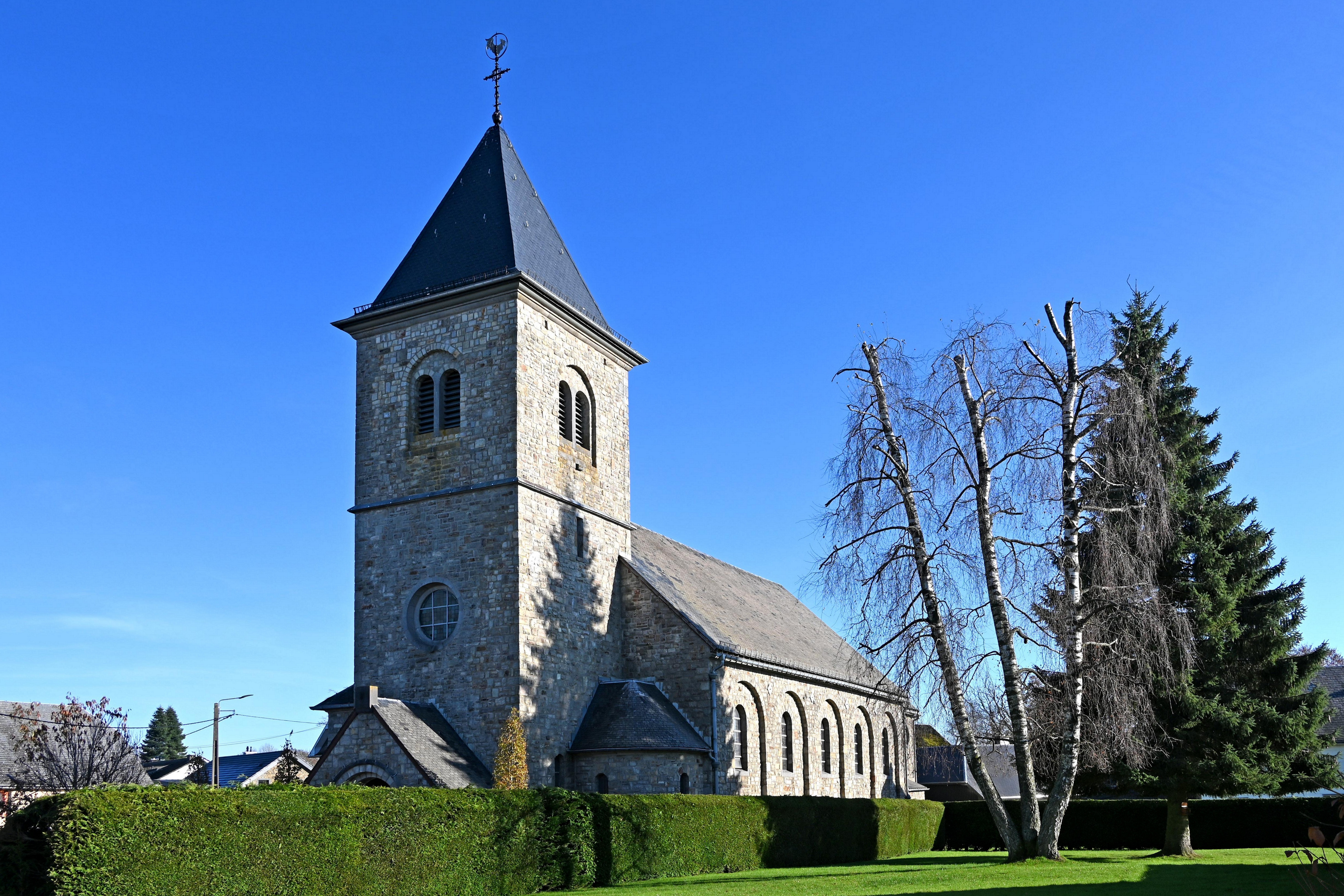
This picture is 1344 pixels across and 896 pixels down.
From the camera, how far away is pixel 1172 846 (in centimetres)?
2656

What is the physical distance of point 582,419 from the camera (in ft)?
96.5

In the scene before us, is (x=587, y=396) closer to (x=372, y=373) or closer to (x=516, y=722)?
(x=372, y=373)

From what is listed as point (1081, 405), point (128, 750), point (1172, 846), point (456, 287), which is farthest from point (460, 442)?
point (1172, 846)

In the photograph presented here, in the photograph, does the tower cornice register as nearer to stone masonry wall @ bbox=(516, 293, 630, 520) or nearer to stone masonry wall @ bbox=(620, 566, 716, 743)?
stone masonry wall @ bbox=(516, 293, 630, 520)

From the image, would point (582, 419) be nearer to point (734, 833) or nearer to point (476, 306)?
point (476, 306)

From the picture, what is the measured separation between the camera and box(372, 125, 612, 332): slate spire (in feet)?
91.5

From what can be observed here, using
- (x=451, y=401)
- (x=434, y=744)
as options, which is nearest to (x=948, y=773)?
Result: (x=434, y=744)

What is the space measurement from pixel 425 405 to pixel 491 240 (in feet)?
14.7

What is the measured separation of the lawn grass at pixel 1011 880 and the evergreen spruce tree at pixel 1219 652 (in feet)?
6.41

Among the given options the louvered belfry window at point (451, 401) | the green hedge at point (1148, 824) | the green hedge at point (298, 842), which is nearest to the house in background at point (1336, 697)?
the green hedge at point (1148, 824)

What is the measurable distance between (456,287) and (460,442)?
3.85m

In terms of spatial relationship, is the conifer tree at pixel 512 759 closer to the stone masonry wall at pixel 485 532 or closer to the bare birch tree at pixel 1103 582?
the stone masonry wall at pixel 485 532

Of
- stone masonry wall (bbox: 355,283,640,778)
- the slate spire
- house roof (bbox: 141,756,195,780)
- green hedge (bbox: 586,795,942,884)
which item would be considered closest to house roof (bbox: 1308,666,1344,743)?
green hedge (bbox: 586,795,942,884)

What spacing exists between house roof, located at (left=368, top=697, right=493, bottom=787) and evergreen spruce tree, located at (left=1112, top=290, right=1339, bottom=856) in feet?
48.7
